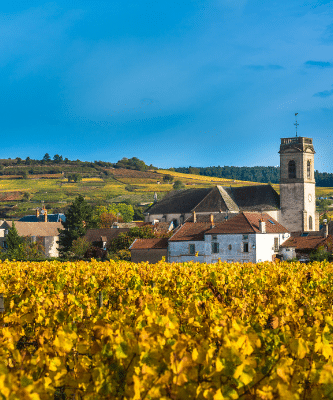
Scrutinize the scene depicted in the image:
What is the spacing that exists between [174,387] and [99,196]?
5993 inches

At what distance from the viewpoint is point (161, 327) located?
5871mm

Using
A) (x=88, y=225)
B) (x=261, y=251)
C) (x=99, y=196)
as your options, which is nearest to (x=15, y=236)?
(x=88, y=225)

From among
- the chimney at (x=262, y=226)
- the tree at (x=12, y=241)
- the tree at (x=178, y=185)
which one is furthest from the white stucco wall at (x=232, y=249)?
the tree at (x=178, y=185)

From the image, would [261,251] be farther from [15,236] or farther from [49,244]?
[49,244]

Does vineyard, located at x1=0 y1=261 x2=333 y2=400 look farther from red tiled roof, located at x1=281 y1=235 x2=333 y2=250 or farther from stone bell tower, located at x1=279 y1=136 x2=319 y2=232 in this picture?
stone bell tower, located at x1=279 y1=136 x2=319 y2=232

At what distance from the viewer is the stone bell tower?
69.8m

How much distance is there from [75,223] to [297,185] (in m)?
33.8

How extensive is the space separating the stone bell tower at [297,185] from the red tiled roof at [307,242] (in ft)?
54.1

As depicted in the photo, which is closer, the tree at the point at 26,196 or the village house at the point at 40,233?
the village house at the point at 40,233

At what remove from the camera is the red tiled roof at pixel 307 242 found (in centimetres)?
4979

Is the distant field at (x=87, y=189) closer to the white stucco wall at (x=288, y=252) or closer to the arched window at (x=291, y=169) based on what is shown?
the arched window at (x=291, y=169)

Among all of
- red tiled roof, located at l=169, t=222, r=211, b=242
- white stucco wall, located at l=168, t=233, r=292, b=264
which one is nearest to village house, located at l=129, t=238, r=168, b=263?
white stucco wall, located at l=168, t=233, r=292, b=264

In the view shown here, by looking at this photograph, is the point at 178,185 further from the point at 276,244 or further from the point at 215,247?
the point at 215,247

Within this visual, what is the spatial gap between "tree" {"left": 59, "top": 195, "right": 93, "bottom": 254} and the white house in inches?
935
